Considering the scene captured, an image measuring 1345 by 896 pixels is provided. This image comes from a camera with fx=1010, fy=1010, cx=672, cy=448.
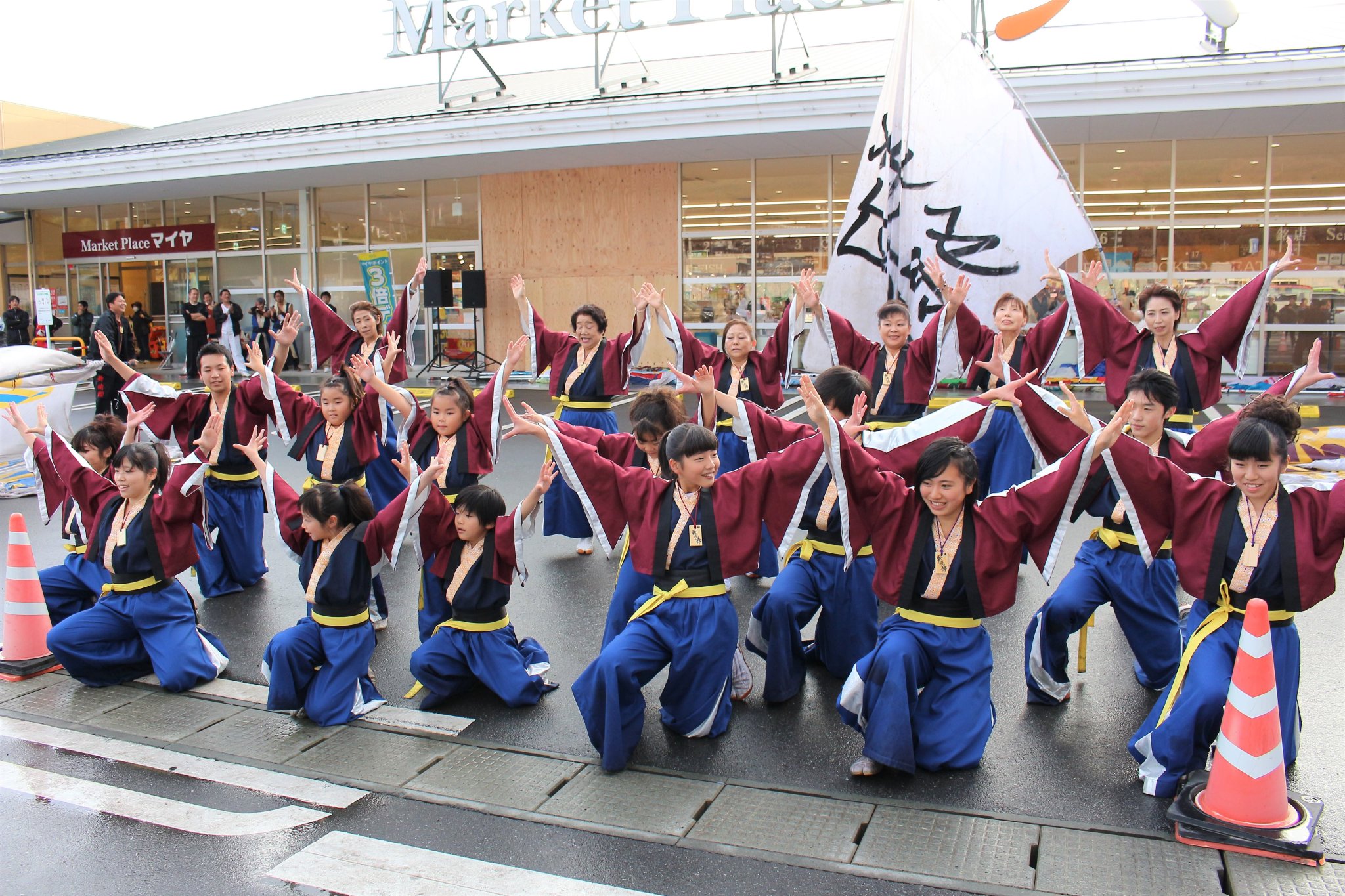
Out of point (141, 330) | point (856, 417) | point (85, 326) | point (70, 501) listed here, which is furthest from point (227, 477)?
point (141, 330)

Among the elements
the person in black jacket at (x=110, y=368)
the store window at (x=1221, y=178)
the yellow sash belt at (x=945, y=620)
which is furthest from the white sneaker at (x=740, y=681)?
the store window at (x=1221, y=178)

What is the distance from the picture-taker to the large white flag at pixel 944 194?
6.65 metres

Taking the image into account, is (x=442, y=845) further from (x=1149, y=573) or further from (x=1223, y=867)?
(x=1149, y=573)

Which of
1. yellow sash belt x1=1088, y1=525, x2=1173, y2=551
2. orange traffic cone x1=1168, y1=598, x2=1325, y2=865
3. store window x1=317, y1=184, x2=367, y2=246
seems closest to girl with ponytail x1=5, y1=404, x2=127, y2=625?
yellow sash belt x1=1088, y1=525, x2=1173, y2=551

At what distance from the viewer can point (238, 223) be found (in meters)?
21.5

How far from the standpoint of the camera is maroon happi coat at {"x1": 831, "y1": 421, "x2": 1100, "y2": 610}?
151 inches

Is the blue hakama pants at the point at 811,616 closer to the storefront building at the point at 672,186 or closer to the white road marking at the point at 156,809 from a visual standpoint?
the white road marking at the point at 156,809

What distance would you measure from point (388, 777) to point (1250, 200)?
15.1 meters

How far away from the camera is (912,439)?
15.4 ft

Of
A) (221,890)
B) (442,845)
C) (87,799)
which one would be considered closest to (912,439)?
(442,845)

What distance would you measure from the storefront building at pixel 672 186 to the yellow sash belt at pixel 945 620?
9.17m

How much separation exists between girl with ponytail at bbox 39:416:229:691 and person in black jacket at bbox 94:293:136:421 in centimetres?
362

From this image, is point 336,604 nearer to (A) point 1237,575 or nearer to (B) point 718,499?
(B) point 718,499

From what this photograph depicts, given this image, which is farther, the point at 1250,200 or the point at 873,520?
the point at 1250,200
